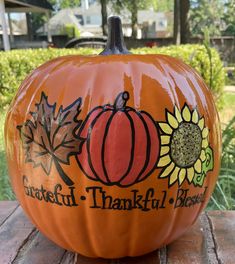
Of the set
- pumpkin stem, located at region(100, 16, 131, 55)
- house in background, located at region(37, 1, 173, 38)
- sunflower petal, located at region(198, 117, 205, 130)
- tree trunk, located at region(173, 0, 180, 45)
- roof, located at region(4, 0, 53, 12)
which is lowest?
house in background, located at region(37, 1, 173, 38)

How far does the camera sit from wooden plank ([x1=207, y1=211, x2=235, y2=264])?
60.8 inches

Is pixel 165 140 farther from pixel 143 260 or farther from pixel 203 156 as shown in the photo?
pixel 143 260

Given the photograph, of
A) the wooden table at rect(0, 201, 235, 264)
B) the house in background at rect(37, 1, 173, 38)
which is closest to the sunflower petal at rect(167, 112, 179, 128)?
the wooden table at rect(0, 201, 235, 264)

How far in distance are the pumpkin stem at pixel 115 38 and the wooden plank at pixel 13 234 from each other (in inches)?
32.6

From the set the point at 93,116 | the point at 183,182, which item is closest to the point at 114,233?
the point at 183,182

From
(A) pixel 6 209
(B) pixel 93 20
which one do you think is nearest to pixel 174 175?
(A) pixel 6 209

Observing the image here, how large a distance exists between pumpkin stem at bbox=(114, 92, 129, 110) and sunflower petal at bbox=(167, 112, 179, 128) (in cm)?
14

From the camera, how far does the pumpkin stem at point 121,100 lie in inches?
49.9

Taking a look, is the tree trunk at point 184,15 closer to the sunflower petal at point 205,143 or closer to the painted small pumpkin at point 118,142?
the sunflower petal at point 205,143

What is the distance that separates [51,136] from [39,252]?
1.77 ft

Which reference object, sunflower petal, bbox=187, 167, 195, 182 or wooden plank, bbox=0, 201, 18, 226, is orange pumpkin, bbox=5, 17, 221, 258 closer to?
sunflower petal, bbox=187, 167, 195, 182

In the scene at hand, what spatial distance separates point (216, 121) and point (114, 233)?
515 millimetres

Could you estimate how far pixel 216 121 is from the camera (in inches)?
57.2

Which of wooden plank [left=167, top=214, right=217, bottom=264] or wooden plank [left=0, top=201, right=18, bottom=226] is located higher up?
wooden plank [left=167, top=214, right=217, bottom=264]
